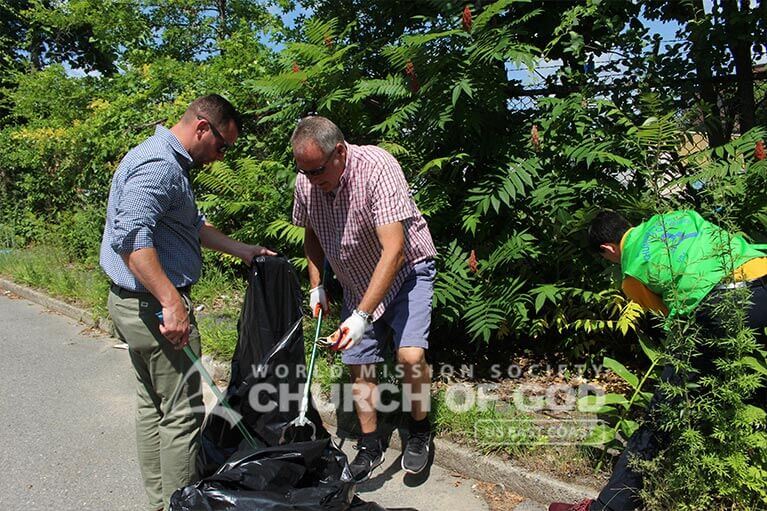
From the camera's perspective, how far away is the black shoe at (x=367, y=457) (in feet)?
11.4

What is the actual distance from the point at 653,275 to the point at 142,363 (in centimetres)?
244

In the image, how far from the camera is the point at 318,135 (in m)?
2.99

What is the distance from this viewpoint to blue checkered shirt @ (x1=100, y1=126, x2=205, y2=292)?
263 centimetres

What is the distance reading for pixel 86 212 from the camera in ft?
30.3

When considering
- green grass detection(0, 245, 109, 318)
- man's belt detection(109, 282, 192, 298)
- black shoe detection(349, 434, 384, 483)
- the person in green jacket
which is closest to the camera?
the person in green jacket

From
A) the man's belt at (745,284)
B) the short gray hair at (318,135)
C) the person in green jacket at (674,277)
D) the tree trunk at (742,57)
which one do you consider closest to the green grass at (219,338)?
the short gray hair at (318,135)

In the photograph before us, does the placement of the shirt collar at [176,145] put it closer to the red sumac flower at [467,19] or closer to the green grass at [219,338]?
the red sumac flower at [467,19]

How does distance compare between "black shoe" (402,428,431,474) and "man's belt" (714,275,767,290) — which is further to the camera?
"black shoe" (402,428,431,474)

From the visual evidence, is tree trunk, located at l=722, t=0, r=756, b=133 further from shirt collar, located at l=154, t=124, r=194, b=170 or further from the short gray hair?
shirt collar, located at l=154, t=124, r=194, b=170

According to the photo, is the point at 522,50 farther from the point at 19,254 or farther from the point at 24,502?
the point at 19,254

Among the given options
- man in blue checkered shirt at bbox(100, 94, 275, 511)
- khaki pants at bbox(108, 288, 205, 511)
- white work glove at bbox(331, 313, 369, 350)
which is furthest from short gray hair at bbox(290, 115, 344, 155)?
khaki pants at bbox(108, 288, 205, 511)

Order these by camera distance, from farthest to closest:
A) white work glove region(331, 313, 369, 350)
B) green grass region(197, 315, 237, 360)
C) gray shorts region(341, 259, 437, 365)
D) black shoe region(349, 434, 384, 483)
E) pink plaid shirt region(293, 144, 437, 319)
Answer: green grass region(197, 315, 237, 360) → black shoe region(349, 434, 384, 483) → gray shorts region(341, 259, 437, 365) → pink plaid shirt region(293, 144, 437, 319) → white work glove region(331, 313, 369, 350)

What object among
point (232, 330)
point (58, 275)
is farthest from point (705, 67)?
point (58, 275)

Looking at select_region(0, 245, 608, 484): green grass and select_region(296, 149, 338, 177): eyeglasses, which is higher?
select_region(296, 149, 338, 177): eyeglasses
